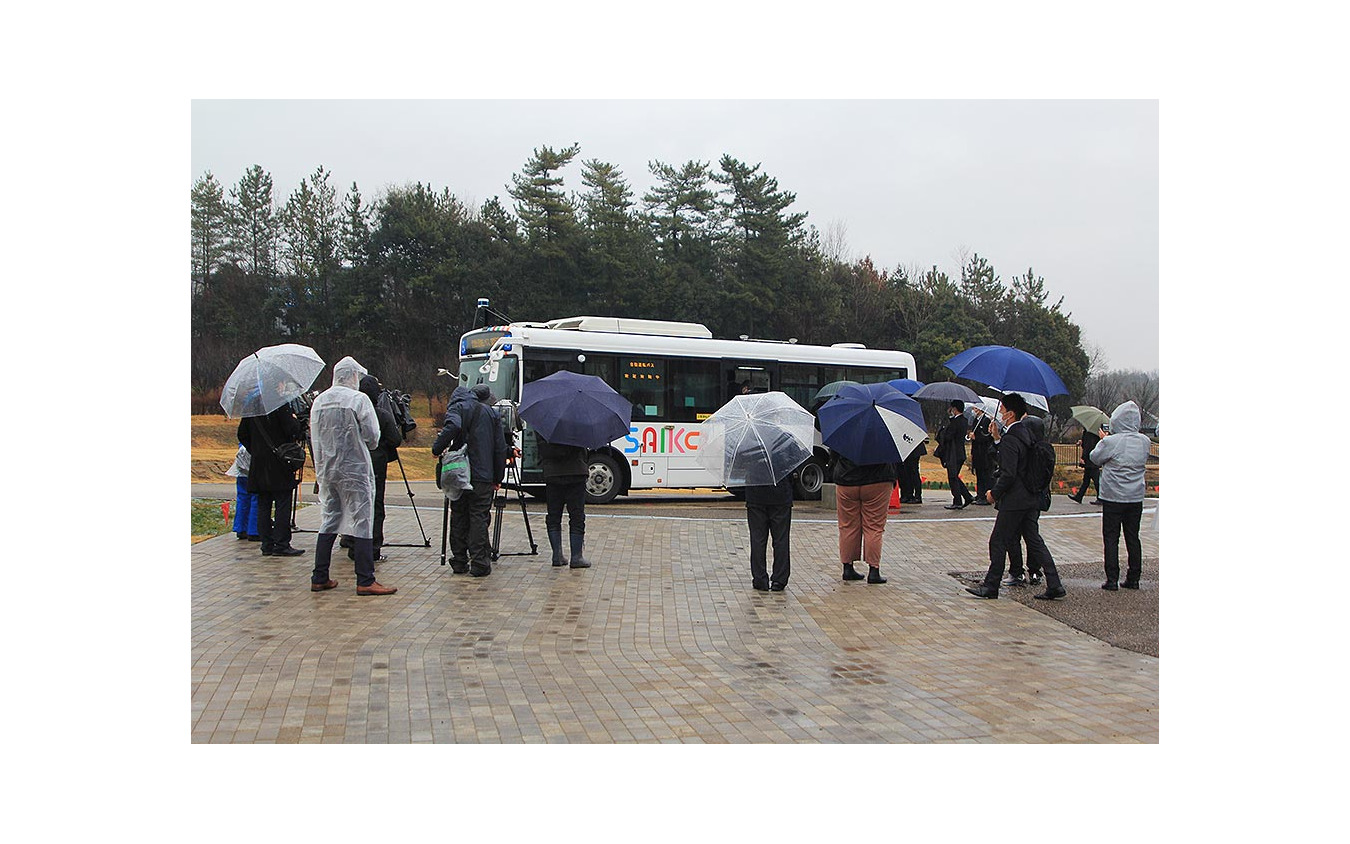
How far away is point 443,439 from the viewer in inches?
373

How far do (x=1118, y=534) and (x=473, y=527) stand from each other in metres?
6.03

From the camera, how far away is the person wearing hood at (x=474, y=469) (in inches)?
377

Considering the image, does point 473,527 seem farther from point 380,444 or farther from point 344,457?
point 344,457

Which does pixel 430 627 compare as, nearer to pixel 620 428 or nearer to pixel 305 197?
pixel 620 428

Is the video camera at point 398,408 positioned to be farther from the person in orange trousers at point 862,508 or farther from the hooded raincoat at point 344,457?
the person in orange trousers at point 862,508

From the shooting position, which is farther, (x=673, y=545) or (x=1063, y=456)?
(x=1063, y=456)

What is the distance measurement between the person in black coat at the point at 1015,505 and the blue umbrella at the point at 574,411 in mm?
3612

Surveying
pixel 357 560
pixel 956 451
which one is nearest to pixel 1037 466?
pixel 357 560

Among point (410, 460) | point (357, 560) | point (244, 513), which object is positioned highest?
point (244, 513)

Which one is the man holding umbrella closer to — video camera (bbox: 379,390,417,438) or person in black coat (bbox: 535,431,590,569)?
video camera (bbox: 379,390,417,438)

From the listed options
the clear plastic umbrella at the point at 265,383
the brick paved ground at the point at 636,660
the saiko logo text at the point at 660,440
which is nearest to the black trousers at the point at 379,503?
the brick paved ground at the point at 636,660

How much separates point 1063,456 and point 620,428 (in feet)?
76.5

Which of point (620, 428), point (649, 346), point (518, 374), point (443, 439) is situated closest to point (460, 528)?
point (443, 439)

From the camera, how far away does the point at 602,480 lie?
674 inches
